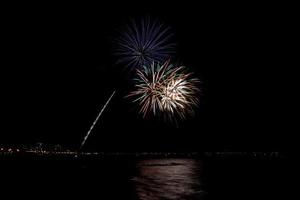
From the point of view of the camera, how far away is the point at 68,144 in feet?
176

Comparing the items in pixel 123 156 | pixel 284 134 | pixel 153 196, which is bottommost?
pixel 153 196

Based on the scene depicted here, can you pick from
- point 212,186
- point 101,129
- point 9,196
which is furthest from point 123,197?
point 101,129

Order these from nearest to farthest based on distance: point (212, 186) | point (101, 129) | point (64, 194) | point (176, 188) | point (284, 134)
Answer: point (64, 194)
point (176, 188)
point (212, 186)
point (101, 129)
point (284, 134)

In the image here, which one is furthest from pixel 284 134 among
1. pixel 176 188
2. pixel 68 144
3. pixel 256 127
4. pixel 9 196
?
pixel 9 196

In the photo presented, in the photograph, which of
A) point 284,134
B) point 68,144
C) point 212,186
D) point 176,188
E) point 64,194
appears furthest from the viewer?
point 284,134

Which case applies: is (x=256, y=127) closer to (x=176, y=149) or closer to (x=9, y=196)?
(x=176, y=149)

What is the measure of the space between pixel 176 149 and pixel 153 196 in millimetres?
48847

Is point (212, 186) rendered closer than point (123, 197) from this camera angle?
No

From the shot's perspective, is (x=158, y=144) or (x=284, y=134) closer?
(x=158, y=144)

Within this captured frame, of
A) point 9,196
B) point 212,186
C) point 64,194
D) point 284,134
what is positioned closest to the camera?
point 9,196

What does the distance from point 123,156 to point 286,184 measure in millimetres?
31777

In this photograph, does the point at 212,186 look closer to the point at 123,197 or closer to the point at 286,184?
the point at 286,184

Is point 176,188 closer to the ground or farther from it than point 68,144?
closer to the ground

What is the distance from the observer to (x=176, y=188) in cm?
1794
